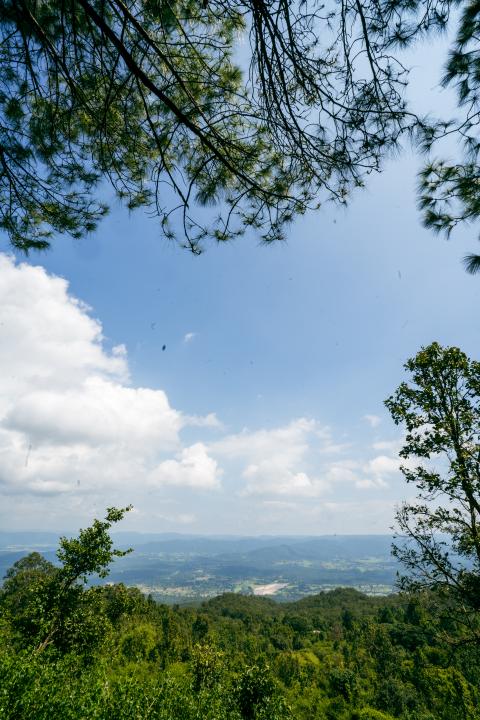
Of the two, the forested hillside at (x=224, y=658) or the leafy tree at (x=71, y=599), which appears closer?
the forested hillside at (x=224, y=658)

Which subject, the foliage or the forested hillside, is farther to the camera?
the foliage

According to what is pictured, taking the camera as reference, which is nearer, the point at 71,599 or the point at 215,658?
the point at 71,599

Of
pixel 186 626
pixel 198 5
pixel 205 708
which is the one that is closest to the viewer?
pixel 198 5

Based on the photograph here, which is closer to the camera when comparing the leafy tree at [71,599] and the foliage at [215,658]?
the foliage at [215,658]

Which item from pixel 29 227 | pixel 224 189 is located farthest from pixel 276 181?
pixel 29 227

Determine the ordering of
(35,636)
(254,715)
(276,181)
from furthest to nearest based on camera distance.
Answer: (254,715), (35,636), (276,181)

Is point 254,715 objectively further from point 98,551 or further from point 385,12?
point 385,12

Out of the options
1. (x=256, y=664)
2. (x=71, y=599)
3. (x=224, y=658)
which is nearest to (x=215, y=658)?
(x=256, y=664)

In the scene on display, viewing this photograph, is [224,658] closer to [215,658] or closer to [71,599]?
[215,658]

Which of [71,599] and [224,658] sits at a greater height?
[71,599]

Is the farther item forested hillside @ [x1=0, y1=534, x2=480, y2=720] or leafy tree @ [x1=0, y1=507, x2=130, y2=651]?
leafy tree @ [x1=0, y1=507, x2=130, y2=651]

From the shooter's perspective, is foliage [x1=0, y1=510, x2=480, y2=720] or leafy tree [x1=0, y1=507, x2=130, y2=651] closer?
foliage [x1=0, y1=510, x2=480, y2=720]
